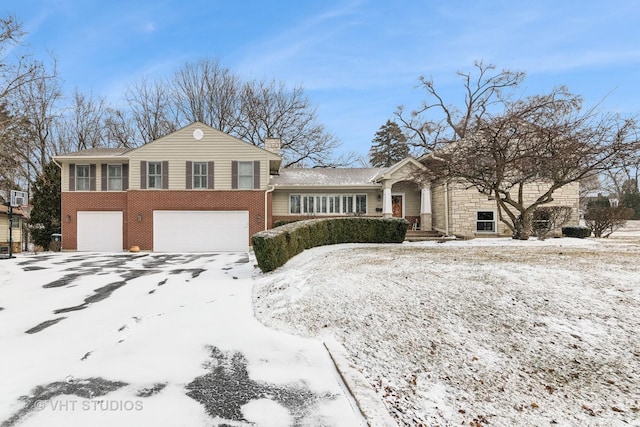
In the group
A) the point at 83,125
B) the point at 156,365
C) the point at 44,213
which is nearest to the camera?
the point at 156,365

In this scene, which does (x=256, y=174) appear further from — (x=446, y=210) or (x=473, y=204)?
(x=473, y=204)

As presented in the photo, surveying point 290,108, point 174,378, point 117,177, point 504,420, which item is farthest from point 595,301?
point 290,108

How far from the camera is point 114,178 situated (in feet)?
52.5

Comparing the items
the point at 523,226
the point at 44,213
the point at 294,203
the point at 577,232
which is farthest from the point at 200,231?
the point at 577,232

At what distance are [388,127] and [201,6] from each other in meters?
30.6

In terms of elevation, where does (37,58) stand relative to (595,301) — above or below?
above

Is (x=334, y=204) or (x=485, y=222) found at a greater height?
(x=334, y=204)

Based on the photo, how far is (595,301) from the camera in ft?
14.7

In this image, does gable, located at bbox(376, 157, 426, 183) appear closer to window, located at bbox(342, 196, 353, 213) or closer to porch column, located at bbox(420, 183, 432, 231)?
porch column, located at bbox(420, 183, 432, 231)

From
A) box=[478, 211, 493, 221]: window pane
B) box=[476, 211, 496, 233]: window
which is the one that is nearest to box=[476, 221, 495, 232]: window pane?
box=[476, 211, 496, 233]: window

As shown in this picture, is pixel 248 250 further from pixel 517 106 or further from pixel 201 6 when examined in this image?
pixel 517 106

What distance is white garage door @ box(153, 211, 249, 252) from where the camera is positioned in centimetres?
1538

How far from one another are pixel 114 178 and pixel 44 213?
480cm

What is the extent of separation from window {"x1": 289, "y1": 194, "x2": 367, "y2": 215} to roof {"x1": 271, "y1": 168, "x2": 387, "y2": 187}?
0.70 meters
